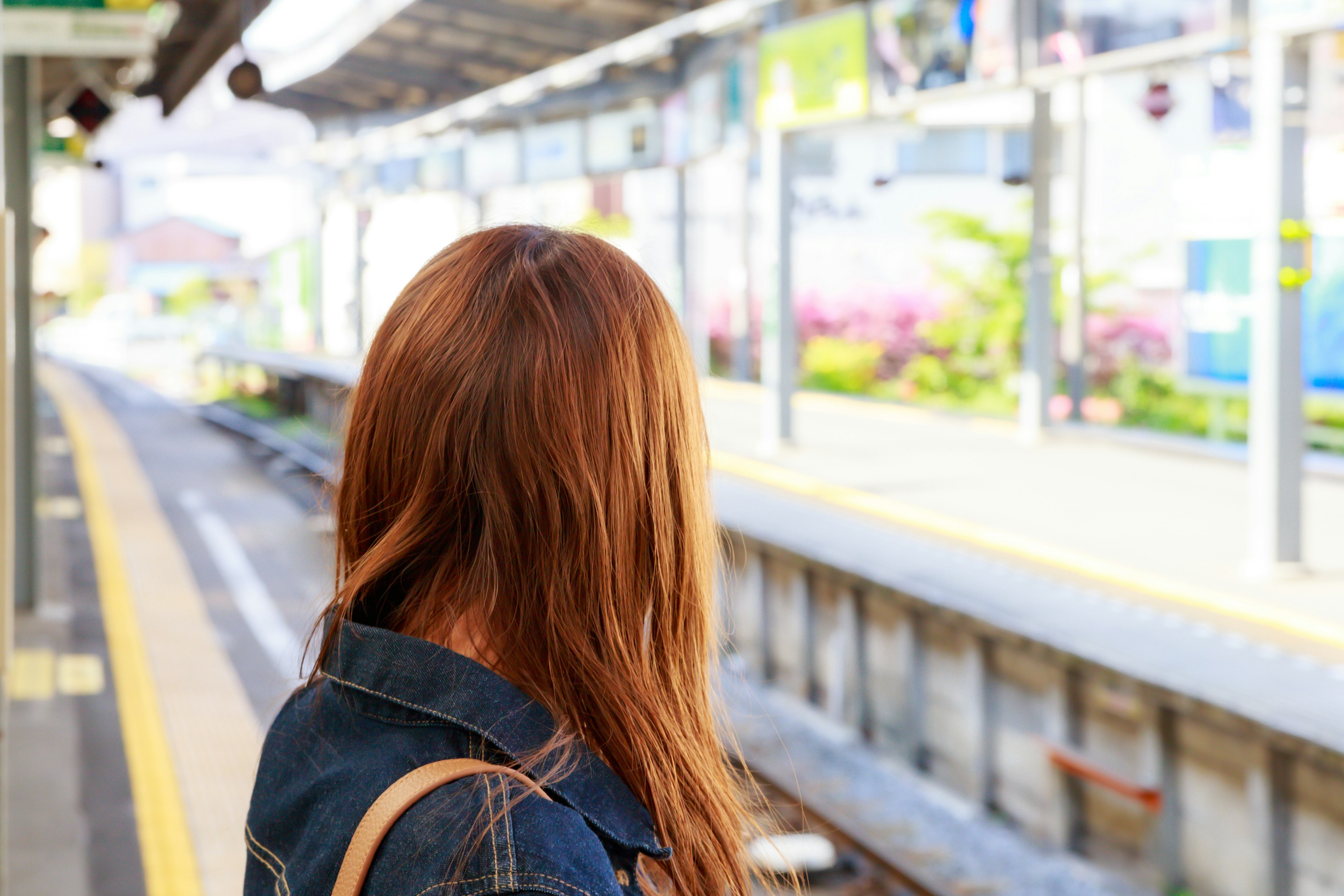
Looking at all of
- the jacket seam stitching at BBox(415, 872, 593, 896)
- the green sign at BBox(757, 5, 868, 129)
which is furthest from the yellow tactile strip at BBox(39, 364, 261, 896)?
the green sign at BBox(757, 5, 868, 129)

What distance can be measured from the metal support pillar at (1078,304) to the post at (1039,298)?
9.1 inches

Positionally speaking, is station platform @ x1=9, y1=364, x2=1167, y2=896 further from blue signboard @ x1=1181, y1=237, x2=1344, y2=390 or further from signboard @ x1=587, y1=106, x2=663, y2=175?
signboard @ x1=587, y1=106, x2=663, y2=175

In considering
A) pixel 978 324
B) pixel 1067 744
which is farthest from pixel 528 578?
pixel 978 324

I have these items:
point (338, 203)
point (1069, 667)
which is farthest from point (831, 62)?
point (338, 203)

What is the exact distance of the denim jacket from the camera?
0.78m

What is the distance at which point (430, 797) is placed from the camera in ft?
2.64

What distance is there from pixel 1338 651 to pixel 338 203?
80.8ft

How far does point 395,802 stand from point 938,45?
8.13 m

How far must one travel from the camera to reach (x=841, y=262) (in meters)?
19.4

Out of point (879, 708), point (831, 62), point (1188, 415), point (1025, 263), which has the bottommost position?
point (879, 708)

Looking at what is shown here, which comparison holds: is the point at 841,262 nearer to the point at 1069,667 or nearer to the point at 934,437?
the point at 934,437

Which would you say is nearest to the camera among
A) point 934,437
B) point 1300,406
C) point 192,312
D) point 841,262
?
point 1300,406

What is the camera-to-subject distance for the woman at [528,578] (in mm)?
871

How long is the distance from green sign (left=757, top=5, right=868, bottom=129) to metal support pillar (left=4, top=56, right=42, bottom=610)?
16.4ft
